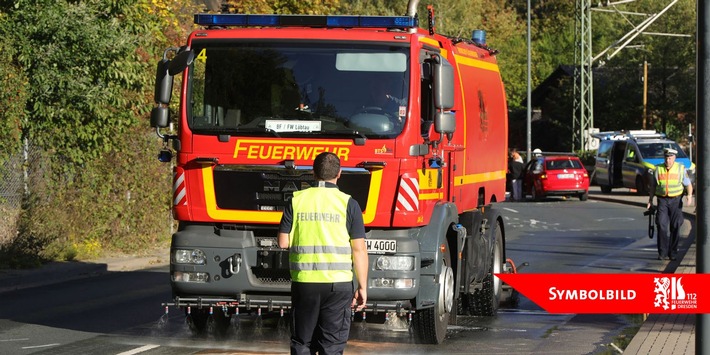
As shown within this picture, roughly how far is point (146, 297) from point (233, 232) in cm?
481

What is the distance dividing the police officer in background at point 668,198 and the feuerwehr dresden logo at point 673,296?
534 inches

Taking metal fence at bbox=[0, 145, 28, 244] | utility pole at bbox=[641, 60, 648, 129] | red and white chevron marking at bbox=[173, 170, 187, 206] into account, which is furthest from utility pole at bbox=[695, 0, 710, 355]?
utility pole at bbox=[641, 60, 648, 129]

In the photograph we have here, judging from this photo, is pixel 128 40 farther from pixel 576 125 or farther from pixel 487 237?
pixel 576 125

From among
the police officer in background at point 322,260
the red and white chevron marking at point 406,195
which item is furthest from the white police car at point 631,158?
the police officer in background at point 322,260

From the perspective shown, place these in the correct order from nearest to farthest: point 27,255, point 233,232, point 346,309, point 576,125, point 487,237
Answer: point 346,309, point 233,232, point 487,237, point 27,255, point 576,125

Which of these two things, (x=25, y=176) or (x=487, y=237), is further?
(x=25, y=176)

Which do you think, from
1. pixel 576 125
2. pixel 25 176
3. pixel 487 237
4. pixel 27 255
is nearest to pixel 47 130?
pixel 25 176

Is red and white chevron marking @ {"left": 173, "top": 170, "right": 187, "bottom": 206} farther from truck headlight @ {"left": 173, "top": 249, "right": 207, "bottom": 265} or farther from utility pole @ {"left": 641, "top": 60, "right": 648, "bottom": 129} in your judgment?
utility pole @ {"left": 641, "top": 60, "right": 648, "bottom": 129}

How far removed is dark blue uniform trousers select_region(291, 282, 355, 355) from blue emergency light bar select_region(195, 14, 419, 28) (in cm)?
379

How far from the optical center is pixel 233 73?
38.9 feet

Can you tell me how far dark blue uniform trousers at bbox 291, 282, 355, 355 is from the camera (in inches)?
335

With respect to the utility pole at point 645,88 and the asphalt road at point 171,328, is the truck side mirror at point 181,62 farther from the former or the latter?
the utility pole at point 645,88

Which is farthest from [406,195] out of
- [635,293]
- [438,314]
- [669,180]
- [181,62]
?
[669,180]

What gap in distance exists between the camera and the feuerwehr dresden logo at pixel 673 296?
7551 millimetres
